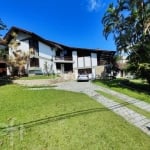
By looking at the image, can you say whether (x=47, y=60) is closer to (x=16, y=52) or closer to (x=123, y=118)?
(x=16, y=52)

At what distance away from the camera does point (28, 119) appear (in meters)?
8.52

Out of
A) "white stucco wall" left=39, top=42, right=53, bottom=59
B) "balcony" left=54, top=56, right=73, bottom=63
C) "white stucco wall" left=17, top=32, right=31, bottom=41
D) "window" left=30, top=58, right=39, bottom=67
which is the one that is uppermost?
"white stucco wall" left=17, top=32, right=31, bottom=41

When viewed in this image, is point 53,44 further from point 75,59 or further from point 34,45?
point 75,59

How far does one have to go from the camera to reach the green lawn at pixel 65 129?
6512 millimetres

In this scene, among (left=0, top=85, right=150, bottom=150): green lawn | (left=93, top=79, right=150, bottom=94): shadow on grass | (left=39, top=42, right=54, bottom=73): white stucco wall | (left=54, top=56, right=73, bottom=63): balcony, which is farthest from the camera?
(left=54, top=56, right=73, bottom=63): balcony

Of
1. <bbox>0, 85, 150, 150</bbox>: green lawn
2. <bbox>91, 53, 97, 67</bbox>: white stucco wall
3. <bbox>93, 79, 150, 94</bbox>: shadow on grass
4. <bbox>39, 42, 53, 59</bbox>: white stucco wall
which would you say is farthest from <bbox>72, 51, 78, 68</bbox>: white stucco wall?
<bbox>0, 85, 150, 150</bbox>: green lawn

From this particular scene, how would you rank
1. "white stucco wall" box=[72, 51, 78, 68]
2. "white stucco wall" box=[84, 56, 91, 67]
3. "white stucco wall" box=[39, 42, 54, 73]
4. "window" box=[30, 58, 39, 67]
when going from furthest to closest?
"white stucco wall" box=[84, 56, 91, 67] → "white stucco wall" box=[72, 51, 78, 68] → "white stucco wall" box=[39, 42, 54, 73] → "window" box=[30, 58, 39, 67]

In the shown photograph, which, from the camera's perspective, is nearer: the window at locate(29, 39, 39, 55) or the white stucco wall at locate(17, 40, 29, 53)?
the window at locate(29, 39, 39, 55)

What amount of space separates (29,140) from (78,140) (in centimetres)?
182

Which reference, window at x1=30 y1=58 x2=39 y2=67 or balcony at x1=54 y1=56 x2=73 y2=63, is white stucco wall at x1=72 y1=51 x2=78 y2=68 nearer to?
balcony at x1=54 y1=56 x2=73 y2=63

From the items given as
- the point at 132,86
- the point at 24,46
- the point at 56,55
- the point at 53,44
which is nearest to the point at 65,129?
the point at 132,86

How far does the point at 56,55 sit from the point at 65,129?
2830cm

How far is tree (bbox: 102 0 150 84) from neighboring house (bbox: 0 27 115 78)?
10.8m

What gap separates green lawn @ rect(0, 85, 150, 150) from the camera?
6.51 m
